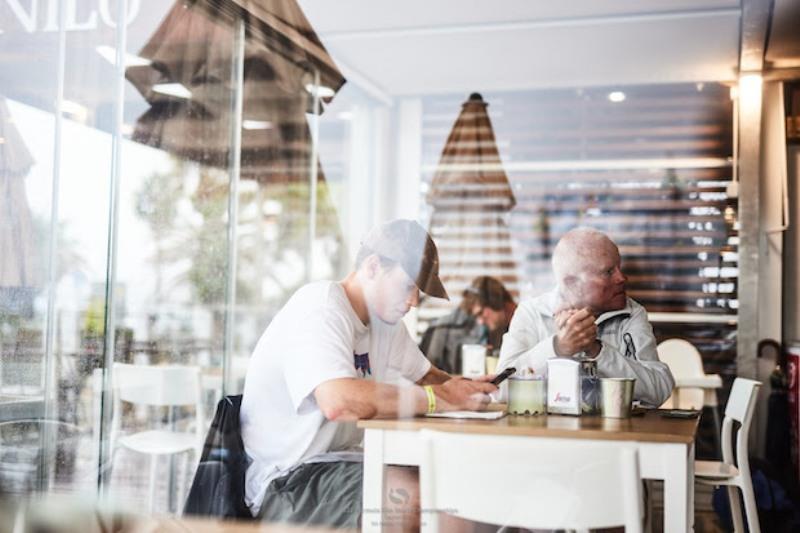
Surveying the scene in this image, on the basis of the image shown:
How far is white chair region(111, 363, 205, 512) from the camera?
3.26 m

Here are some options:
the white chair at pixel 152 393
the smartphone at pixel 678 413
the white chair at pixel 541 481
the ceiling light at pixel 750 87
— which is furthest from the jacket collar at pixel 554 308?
the white chair at pixel 152 393

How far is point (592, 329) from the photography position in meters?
2.36

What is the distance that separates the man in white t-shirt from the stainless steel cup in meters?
0.26

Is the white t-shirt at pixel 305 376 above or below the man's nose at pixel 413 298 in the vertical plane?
below

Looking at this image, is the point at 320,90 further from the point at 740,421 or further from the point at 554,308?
the point at 740,421

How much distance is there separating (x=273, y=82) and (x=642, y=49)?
1169 millimetres

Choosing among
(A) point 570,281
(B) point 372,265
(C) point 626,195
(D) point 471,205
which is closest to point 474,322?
(D) point 471,205

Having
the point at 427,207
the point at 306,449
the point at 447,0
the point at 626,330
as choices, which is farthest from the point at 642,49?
the point at 306,449

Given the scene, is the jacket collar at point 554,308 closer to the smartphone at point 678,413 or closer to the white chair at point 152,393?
the smartphone at point 678,413

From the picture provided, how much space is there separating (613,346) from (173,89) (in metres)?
2.06

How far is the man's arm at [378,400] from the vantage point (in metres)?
2.14

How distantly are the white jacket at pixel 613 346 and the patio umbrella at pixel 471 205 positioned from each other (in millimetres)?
303

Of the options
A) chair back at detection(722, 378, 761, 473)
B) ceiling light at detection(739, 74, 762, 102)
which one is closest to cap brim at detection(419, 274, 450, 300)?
chair back at detection(722, 378, 761, 473)

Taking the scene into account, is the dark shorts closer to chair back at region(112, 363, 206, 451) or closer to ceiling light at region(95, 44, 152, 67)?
chair back at region(112, 363, 206, 451)
